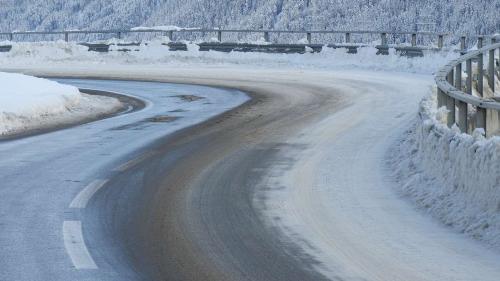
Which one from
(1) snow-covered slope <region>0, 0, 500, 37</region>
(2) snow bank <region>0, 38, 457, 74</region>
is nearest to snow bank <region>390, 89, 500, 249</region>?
(2) snow bank <region>0, 38, 457, 74</region>

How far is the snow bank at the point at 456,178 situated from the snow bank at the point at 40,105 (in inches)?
326

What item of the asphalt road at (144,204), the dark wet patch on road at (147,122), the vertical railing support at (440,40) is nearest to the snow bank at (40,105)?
the asphalt road at (144,204)

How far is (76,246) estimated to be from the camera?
325 inches

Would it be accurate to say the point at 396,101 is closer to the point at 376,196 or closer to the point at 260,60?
the point at 376,196

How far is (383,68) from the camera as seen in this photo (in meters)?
35.7

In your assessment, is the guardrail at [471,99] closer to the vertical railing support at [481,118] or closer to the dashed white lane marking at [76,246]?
the vertical railing support at [481,118]

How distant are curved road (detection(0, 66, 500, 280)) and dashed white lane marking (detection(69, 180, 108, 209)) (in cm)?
2

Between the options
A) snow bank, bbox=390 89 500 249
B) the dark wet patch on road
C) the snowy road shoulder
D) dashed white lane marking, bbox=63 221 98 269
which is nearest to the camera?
the snowy road shoulder

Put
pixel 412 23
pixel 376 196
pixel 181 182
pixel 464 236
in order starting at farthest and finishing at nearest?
pixel 412 23 → pixel 181 182 → pixel 376 196 → pixel 464 236

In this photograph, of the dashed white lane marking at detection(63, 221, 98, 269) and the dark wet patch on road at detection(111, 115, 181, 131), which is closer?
the dashed white lane marking at detection(63, 221, 98, 269)

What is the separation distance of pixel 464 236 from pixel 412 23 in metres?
149

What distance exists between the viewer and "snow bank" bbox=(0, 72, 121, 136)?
18.4 metres

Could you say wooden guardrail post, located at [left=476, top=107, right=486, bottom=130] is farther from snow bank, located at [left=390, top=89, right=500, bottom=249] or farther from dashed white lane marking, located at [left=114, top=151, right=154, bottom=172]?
dashed white lane marking, located at [left=114, top=151, right=154, bottom=172]

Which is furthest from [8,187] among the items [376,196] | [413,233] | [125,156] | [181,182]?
[413,233]
